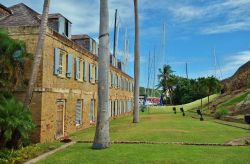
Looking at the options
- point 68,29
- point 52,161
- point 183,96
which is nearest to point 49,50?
point 68,29

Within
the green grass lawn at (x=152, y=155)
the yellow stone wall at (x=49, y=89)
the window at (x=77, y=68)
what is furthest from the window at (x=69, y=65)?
the green grass lawn at (x=152, y=155)

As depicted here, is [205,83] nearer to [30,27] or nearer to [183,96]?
[183,96]

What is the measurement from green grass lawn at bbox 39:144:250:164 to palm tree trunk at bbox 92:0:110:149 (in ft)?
2.33

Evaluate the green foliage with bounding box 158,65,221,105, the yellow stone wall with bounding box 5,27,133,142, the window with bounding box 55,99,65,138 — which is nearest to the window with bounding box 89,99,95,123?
the yellow stone wall with bounding box 5,27,133,142

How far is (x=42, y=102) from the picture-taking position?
16.7m

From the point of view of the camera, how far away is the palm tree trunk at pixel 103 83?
13953 mm

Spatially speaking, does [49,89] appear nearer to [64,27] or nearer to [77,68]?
[77,68]

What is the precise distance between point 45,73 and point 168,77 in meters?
82.6

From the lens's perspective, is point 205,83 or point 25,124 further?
point 205,83

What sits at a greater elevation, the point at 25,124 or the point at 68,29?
the point at 68,29

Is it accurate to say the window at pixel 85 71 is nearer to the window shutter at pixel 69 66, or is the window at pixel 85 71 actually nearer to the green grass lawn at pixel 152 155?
the window shutter at pixel 69 66

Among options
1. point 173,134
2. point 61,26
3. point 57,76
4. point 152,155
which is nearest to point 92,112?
point 61,26

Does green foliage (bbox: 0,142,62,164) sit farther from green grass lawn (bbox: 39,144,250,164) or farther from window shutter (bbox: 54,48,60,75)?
window shutter (bbox: 54,48,60,75)

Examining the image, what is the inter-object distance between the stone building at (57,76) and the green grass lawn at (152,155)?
4.08 meters
